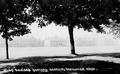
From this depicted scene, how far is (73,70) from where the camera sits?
14.0 meters

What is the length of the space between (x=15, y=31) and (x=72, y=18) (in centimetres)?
1108

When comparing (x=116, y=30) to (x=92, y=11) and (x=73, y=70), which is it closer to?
(x=92, y=11)

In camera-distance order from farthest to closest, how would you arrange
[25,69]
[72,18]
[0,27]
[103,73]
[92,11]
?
[0,27], [72,18], [92,11], [25,69], [103,73]

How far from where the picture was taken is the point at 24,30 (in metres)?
44.0

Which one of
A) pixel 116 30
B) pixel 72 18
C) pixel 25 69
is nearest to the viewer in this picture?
pixel 25 69

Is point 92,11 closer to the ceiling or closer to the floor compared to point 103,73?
closer to the ceiling

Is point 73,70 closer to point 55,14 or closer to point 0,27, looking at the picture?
point 55,14

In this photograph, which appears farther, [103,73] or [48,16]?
[48,16]

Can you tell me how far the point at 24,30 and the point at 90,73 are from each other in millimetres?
32277

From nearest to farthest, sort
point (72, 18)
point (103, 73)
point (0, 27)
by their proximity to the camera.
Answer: point (103, 73)
point (72, 18)
point (0, 27)

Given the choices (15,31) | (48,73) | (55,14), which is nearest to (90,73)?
(48,73)

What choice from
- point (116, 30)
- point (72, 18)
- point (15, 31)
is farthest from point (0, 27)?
point (116, 30)

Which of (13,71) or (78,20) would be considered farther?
(78,20)

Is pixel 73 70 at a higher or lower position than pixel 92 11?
lower
